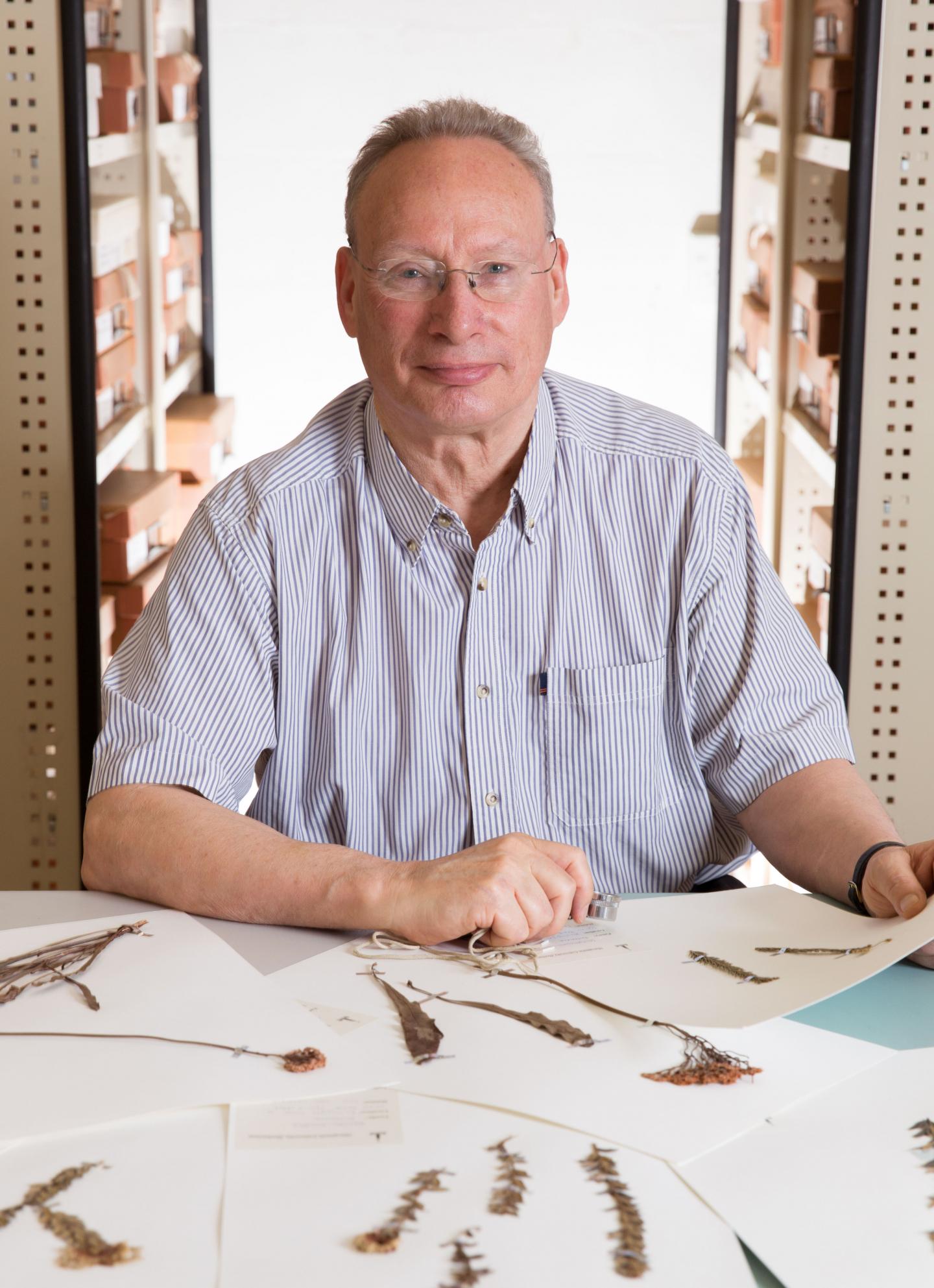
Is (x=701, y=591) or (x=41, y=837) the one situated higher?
(x=701, y=591)

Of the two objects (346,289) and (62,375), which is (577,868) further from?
(62,375)

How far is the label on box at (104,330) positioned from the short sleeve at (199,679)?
88 centimetres

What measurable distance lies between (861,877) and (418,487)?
0.64 meters

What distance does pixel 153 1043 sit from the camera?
2.82ft

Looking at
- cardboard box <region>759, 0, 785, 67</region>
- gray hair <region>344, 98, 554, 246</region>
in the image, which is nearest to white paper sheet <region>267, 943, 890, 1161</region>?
gray hair <region>344, 98, 554, 246</region>

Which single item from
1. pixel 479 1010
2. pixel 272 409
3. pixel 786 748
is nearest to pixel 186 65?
pixel 272 409

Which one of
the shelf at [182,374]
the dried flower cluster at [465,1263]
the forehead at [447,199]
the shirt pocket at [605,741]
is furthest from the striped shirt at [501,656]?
the shelf at [182,374]

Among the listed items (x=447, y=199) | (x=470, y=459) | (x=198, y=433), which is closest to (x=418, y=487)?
(x=470, y=459)

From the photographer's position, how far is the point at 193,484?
98.9 inches

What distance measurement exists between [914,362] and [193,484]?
4.56ft

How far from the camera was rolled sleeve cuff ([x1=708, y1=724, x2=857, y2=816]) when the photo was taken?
1345 mm

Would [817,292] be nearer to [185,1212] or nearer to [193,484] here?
[193,484]

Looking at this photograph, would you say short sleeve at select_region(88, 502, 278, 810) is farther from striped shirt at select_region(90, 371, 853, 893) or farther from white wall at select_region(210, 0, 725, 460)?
white wall at select_region(210, 0, 725, 460)

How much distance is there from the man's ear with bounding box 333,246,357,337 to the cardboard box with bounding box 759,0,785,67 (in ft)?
4.08
